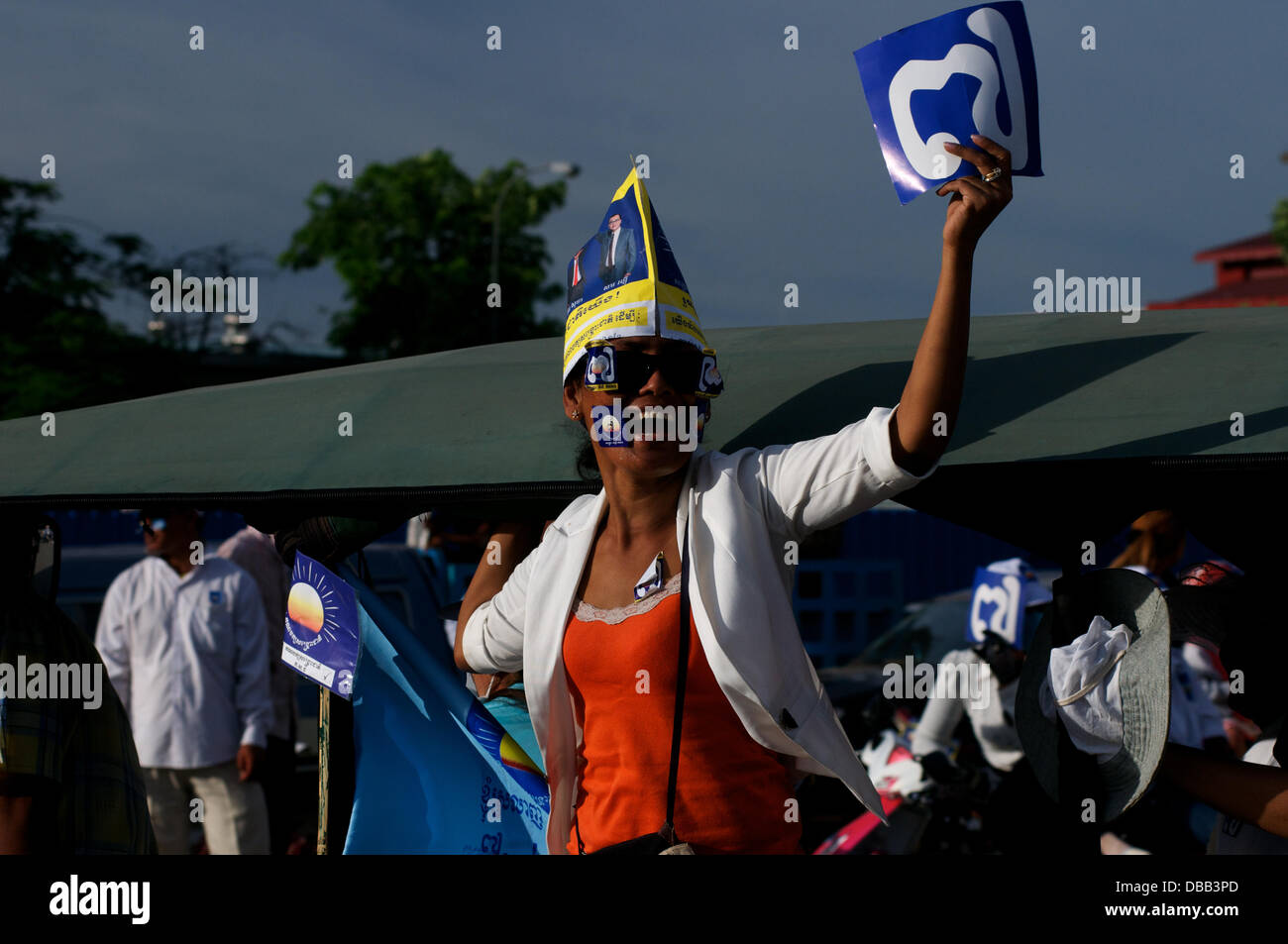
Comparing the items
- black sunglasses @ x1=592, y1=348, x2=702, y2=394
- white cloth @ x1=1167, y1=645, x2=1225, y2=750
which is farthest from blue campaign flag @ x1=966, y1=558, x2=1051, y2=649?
black sunglasses @ x1=592, y1=348, x2=702, y2=394

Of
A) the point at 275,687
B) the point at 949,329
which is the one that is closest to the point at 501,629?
the point at 949,329

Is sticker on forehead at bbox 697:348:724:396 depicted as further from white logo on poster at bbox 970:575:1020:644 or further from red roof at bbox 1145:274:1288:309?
red roof at bbox 1145:274:1288:309

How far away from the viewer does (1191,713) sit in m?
5.74

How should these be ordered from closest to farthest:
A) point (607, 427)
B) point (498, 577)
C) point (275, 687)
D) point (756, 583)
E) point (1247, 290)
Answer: point (756, 583) → point (607, 427) → point (498, 577) → point (275, 687) → point (1247, 290)

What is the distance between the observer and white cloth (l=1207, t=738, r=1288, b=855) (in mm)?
2842

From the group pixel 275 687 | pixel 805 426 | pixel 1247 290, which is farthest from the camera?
pixel 1247 290

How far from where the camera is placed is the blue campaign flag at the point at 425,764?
334 centimetres

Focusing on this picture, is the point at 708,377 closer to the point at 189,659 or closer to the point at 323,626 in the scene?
the point at 323,626

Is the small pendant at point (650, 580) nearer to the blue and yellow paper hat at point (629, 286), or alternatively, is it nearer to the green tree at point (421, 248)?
the blue and yellow paper hat at point (629, 286)

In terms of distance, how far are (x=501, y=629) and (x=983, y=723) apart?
139 inches

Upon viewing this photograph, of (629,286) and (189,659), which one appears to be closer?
(629,286)

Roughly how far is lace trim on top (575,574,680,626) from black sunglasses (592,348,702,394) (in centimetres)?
39

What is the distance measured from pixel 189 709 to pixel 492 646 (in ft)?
13.6

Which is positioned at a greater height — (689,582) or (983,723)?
(689,582)
